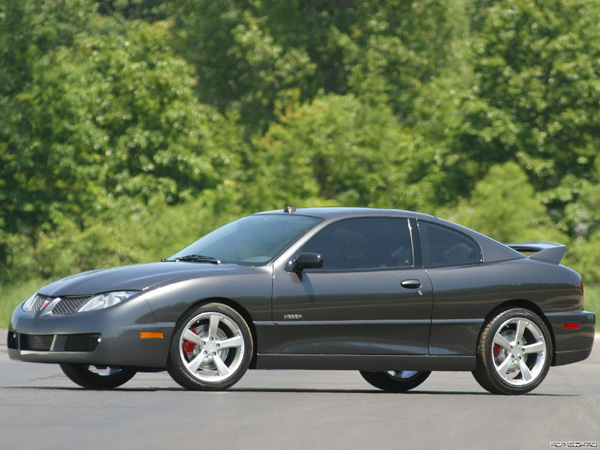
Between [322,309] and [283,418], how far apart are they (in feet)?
5.62

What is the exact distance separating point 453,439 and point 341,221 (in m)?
3.17

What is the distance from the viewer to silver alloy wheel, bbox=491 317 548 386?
429 inches

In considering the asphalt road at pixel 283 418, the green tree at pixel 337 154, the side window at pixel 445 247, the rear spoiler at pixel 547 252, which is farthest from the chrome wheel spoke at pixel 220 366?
the green tree at pixel 337 154

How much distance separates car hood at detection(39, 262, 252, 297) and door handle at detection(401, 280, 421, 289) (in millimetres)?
1274

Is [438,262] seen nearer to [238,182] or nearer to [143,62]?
[143,62]

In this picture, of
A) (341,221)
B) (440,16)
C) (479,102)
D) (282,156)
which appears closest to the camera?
(341,221)

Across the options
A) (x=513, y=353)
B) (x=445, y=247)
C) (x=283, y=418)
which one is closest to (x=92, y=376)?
(x=283, y=418)

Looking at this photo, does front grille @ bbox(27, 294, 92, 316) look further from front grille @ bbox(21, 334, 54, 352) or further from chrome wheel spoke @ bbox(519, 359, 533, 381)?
chrome wheel spoke @ bbox(519, 359, 533, 381)

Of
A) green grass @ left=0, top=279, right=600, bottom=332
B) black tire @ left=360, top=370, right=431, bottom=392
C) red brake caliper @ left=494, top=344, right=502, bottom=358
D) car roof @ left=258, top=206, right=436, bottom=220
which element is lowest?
green grass @ left=0, top=279, right=600, bottom=332

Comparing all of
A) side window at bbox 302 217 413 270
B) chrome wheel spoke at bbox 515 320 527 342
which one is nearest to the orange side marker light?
side window at bbox 302 217 413 270

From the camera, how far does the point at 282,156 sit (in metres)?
48.4

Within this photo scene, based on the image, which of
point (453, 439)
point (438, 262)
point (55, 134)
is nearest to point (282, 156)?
point (55, 134)

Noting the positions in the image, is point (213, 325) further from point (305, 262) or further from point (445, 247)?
point (445, 247)

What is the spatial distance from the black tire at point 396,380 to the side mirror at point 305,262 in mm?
1856
